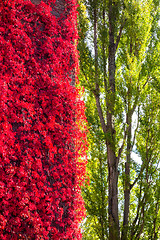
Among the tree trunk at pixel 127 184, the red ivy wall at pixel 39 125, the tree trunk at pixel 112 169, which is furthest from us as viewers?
the tree trunk at pixel 127 184

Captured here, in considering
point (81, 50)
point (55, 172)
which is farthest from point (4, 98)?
point (81, 50)

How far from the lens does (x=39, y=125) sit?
3.94 metres

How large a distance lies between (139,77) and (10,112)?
4331 millimetres

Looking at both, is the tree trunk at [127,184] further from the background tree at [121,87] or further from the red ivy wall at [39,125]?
the red ivy wall at [39,125]

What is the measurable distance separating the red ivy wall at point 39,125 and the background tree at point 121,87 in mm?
2508

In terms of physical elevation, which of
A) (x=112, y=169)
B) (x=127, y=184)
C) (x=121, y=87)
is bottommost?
(x=127, y=184)

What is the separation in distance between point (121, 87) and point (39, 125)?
3.58m

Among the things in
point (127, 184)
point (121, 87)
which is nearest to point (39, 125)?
point (121, 87)

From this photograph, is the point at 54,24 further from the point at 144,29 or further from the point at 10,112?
the point at 144,29

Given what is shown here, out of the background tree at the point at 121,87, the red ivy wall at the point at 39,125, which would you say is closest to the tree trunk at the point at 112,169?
the background tree at the point at 121,87

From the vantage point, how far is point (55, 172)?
12.7ft

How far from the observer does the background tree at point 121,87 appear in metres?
6.95

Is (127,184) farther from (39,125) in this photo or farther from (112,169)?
(39,125)

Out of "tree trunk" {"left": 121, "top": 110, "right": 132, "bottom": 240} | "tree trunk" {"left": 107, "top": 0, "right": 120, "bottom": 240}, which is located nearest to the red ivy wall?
"tree trunk" {"left": 107, "top": 0, "right": 120, "bottom": 240}
